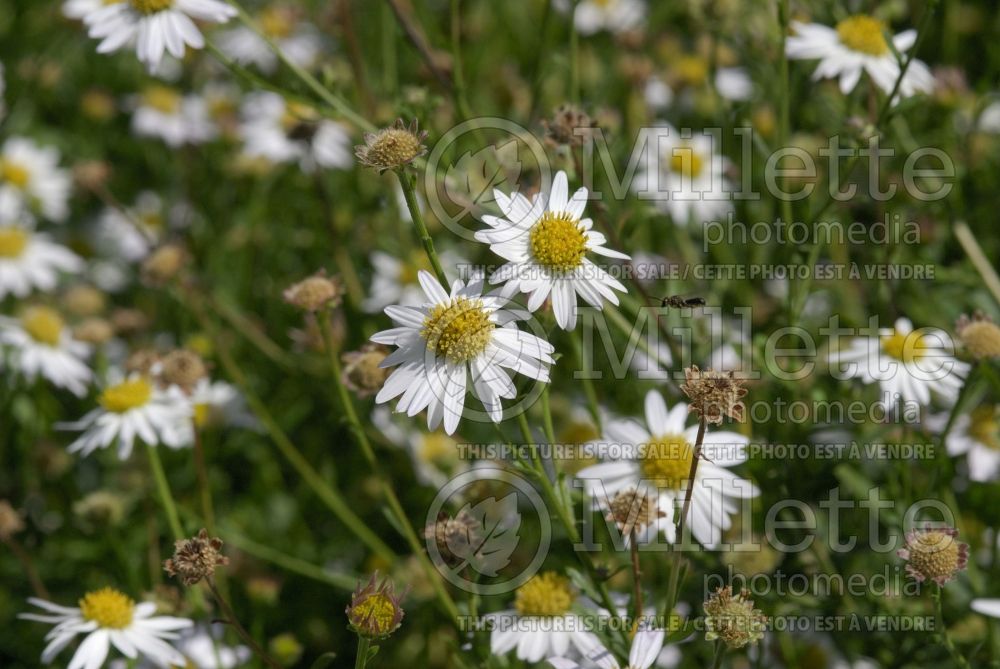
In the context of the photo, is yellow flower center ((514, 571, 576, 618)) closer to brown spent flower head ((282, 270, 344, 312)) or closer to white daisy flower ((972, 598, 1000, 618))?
brown spent flower head ((282, 270, 344, 312))

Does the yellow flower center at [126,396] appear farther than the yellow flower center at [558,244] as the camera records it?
Yes

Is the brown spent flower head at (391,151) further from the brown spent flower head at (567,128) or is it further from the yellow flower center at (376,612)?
the yellow flower center at (376,612)

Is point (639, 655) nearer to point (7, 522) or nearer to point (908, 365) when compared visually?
point (908, 365)

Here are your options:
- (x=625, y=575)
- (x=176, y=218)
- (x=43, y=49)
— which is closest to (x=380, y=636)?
(x=625, y=575)

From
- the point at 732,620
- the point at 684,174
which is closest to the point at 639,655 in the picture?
the point at 732,620

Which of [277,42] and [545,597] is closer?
[545,597]

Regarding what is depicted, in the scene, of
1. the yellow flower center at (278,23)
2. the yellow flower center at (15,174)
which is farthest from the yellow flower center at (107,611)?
the yellow flower center at (278,23)

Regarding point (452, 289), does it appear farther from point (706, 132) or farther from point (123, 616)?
point (706, 132)
